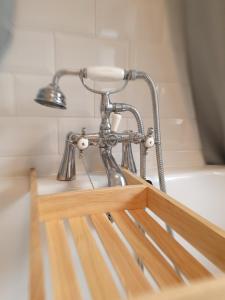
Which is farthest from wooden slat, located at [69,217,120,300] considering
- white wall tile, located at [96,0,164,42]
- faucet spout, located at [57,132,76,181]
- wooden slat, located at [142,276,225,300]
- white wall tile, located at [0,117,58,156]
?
white wall tile, located at [96,0,164,42]

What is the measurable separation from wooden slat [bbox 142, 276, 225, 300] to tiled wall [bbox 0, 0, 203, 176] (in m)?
0.56

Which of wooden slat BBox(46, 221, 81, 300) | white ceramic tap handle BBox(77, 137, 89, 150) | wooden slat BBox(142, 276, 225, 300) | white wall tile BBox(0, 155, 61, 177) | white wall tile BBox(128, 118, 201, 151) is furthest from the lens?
white wall tile BBox(128, 118, 201, 151)

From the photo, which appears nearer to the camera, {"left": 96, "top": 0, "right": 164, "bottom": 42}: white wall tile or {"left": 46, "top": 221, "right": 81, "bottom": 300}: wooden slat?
{"left": 46, "top": 221, "right": 81, "bottom": 300}: wooden slat

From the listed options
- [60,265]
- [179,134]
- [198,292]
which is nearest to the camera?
[198,292]

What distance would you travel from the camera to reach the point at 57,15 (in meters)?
0.63

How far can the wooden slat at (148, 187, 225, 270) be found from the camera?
0.28 metres

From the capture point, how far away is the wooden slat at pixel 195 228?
28 cm

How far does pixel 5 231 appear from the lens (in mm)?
561

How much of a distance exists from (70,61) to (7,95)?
0.20 m

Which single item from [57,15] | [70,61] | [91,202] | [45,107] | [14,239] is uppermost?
[57,15]

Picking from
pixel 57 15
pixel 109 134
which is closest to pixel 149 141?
pixel 109 134

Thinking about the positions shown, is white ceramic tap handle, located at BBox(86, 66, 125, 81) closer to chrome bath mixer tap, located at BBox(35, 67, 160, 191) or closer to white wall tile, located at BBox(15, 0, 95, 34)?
chrome bath mixer tap, located at BBox(35, 67, 160, 191)

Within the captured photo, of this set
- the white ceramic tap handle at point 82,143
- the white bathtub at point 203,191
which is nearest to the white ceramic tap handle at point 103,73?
the white ceramic tap handle at point 82,143

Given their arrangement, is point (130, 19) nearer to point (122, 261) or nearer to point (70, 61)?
point (70, 61)
